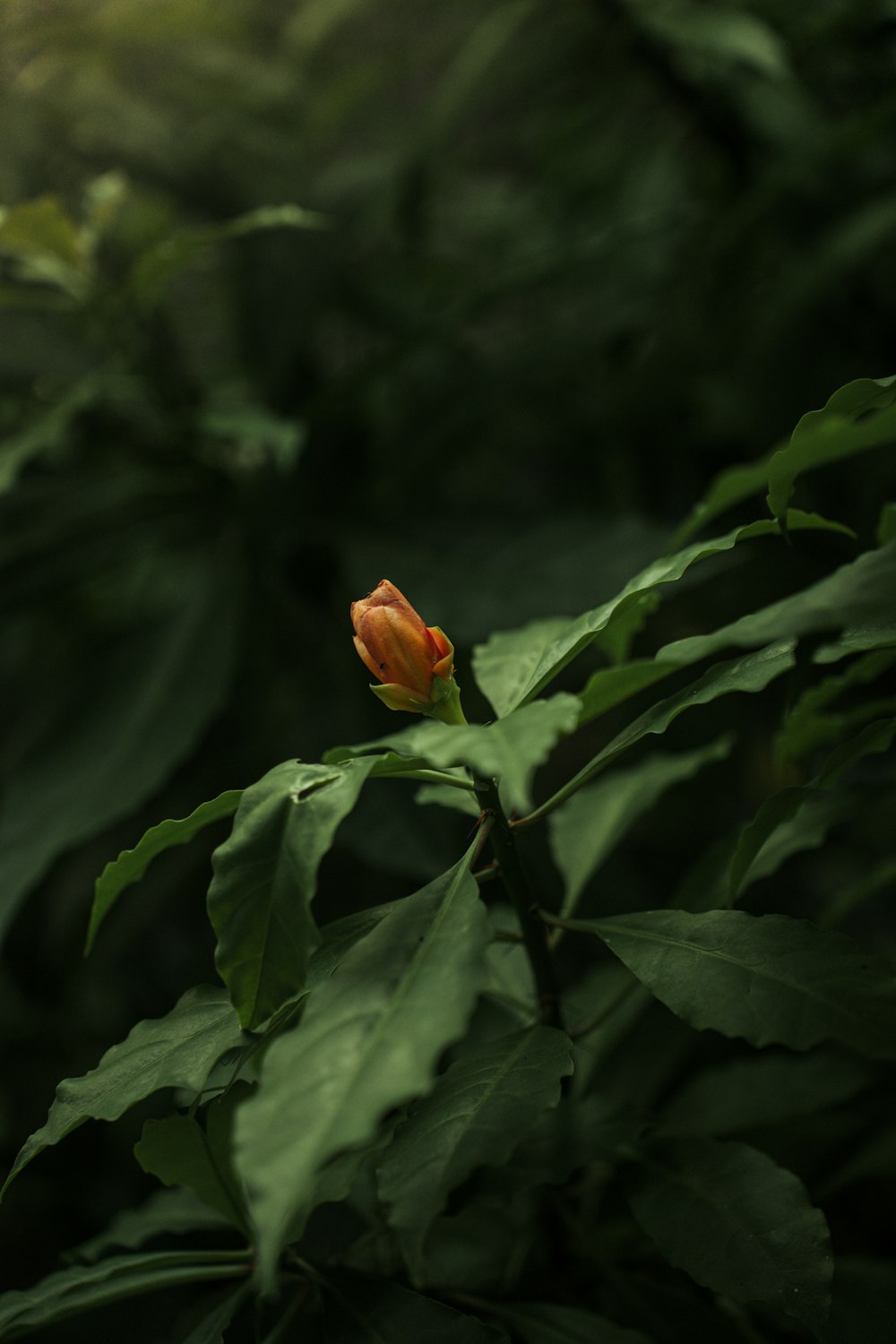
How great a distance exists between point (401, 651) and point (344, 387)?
849 millimetres

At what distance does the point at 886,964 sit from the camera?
0.49 m

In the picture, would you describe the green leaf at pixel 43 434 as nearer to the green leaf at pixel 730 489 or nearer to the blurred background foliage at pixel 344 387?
the blurred background foliage at pixel 344 387

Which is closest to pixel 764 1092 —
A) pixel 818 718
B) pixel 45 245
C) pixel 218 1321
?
pixel 818 718

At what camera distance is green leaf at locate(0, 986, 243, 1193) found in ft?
1.62

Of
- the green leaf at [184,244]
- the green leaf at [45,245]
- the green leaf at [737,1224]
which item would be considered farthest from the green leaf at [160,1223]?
the green leaf at [45,245]

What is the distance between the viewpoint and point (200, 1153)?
22.7 inches

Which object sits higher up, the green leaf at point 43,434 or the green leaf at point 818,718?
the green leaf at point 43,434

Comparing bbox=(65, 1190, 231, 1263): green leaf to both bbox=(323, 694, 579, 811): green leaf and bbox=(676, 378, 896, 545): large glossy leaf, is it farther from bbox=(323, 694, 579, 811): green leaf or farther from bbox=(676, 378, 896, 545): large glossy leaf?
bbox=(676, 378, 896, 545): large glossy leaf

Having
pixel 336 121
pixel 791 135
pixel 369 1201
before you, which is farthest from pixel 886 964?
pixel 336 121

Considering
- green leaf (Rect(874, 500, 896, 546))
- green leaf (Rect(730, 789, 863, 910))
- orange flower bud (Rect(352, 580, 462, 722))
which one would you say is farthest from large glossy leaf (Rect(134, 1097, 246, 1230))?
green leaf (Rect(874, 500, 896, 546))

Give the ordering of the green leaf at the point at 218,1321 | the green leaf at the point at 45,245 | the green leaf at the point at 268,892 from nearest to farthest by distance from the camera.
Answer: the green leaf at the point at 268,892 < the green leaf at the point at 218,1321 < the green leaf at the point at 45,245

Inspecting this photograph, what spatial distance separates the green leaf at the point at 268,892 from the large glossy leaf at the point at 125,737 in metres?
0.52

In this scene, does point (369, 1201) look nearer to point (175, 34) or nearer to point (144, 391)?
point (144, 391)

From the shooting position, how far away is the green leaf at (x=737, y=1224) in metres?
0.51
